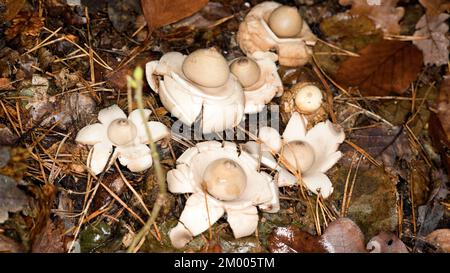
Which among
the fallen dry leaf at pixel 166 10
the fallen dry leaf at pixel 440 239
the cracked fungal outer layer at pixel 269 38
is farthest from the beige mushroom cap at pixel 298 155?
the fallen dry leaf at pixel 166 10

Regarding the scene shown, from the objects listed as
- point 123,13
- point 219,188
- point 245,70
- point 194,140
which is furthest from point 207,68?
point 123,13

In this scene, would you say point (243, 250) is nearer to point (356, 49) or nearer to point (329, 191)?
point (329, 191)

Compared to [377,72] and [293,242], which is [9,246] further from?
[377,72]

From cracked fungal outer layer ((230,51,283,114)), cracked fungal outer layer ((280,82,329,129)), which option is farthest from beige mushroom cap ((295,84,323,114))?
cracked fungal outer layer ((230,51,283,114))
